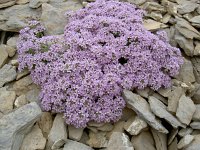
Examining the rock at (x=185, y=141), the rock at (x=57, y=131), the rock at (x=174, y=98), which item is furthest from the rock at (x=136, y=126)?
the rock at (x=57, y=131)

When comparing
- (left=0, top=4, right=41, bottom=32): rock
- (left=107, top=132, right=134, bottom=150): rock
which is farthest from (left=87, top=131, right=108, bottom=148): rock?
(left=0, top=4, right=41, bottom=32): rock

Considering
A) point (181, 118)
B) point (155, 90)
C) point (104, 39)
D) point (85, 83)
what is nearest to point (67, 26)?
point (104, 39)

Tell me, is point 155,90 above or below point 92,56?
below

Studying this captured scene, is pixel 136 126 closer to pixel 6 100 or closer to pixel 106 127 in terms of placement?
pixel 106 127

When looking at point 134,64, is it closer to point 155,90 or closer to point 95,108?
point 155,90

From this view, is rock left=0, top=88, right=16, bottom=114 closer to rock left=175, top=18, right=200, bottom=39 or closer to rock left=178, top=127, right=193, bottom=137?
rock left=178, top=127, right=193, bottom=137

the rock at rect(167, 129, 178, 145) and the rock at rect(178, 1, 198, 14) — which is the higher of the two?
the rock at rect(178, 1, 198, 14)

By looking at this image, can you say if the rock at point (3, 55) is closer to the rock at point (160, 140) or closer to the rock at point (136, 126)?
the rock at point (136, 126)
